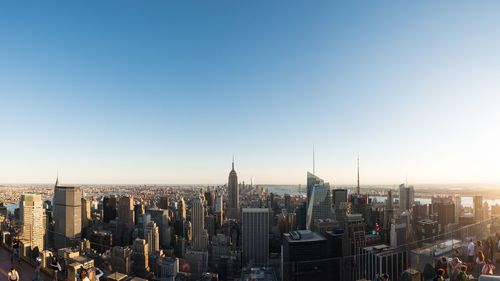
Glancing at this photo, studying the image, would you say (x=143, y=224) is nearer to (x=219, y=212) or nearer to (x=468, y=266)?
(x=219, y=212)

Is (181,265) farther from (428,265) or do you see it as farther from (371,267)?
(428,265)

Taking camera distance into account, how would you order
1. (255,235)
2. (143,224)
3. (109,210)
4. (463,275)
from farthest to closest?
(109,210), (255,235), (143,224), (463,275)

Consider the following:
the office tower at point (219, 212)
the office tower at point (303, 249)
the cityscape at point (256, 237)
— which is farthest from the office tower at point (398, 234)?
the office tower at point (219, 212)

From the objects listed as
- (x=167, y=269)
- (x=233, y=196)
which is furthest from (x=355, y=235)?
(x=233, y=196)

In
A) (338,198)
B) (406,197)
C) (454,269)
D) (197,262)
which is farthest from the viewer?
(406,197)

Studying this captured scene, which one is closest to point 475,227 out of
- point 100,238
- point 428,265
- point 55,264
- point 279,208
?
point 428,265

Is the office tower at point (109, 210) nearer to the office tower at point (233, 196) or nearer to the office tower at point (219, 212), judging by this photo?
the office tower at point (219, 212)
